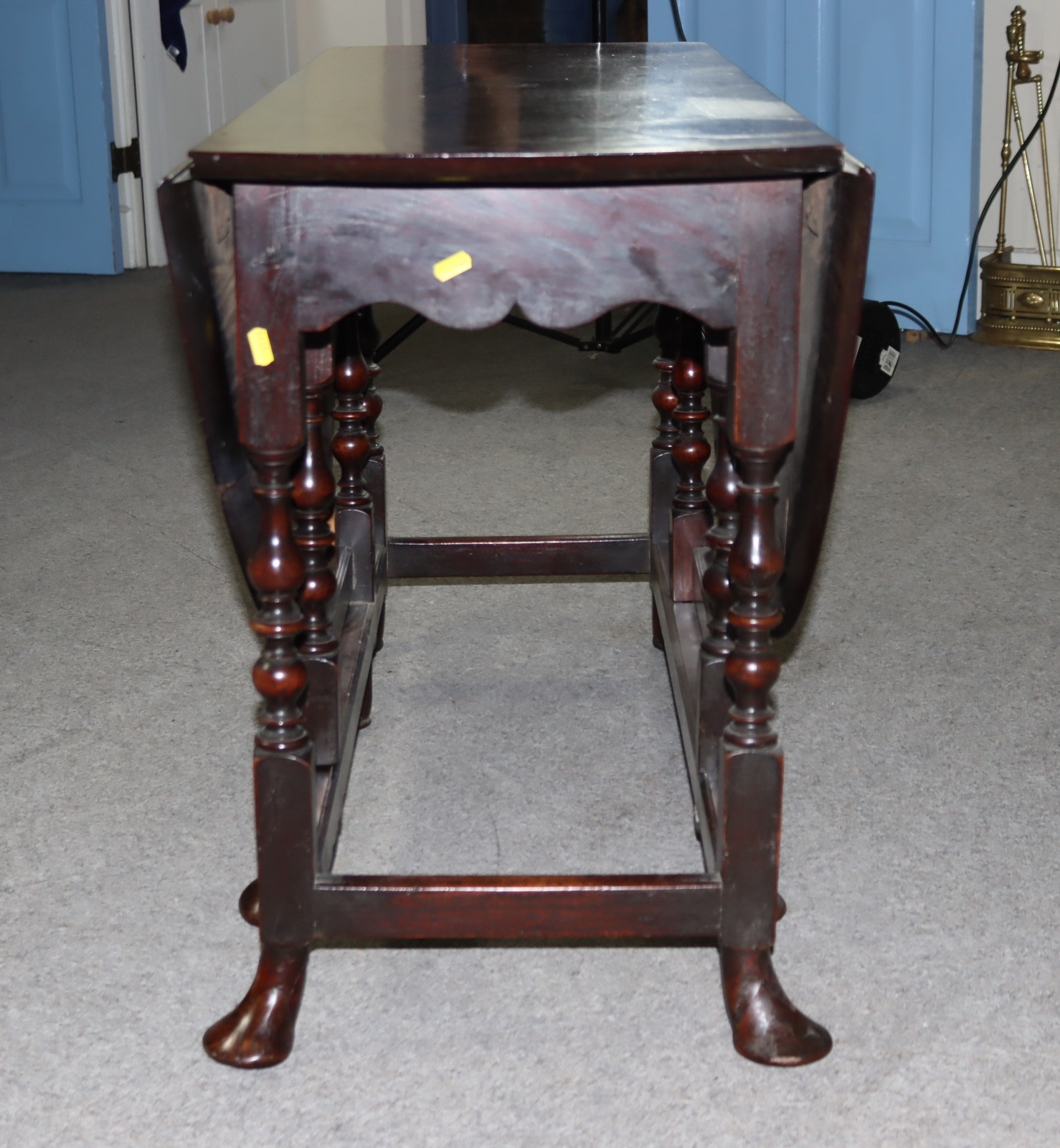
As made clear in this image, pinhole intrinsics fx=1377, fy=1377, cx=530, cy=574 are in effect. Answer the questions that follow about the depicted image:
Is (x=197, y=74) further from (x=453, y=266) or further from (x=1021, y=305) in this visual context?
(x=453, y=266)

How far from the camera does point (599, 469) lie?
2.51 metres

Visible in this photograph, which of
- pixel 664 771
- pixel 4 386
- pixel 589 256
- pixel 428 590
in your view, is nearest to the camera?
pixel 589 256

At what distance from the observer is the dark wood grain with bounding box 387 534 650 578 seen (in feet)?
5.76

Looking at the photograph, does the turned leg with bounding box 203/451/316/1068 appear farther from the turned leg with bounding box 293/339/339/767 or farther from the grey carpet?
the turned leg with bounding box 293/339/339/767

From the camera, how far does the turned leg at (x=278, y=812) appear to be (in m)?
1.02

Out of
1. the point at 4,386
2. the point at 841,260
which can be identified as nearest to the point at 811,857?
the point at 841,260

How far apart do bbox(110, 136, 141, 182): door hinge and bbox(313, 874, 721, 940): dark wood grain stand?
3843mm

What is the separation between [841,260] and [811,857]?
2.04 ft

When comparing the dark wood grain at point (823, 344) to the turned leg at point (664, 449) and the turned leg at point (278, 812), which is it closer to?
the turned leg at point (278, 812)

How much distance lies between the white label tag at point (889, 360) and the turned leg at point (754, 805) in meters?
2.04

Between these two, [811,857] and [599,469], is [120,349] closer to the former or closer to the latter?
[599,469]

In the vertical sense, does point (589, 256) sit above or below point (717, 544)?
above

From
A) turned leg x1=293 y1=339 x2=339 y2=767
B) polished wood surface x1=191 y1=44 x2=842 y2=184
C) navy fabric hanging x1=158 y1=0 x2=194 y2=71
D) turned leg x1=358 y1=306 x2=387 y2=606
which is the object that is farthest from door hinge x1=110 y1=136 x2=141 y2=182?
turned leg x1=293 y1=339 x2=339 y2=767

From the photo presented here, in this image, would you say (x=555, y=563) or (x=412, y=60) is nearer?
(x=412, y=60)
